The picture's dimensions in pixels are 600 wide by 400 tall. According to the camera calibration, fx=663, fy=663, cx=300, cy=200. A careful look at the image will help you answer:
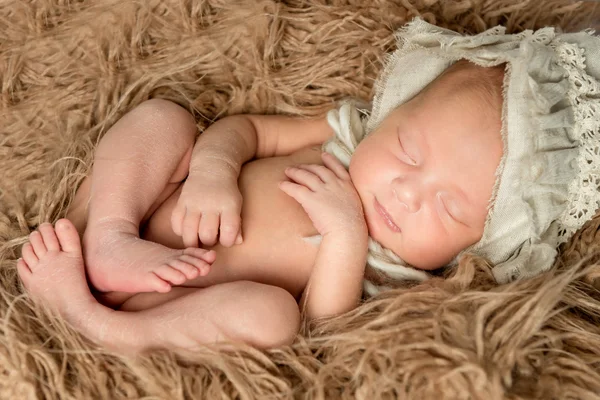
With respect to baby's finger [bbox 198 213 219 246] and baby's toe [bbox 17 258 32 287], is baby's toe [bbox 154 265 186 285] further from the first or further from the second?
baby's toe [bbox 17 258 32 287]

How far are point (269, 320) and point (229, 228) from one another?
0.21 m

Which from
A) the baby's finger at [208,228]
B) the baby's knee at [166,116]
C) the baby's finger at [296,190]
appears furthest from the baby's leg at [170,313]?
the baby's knee at [166,116]

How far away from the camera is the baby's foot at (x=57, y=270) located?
1132 mm

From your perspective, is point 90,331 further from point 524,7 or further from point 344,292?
point 524,7

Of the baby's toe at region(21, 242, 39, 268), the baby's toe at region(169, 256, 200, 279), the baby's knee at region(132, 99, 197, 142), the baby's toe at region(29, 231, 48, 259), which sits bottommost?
the baby's toe at region(21, 242, 39, 268)

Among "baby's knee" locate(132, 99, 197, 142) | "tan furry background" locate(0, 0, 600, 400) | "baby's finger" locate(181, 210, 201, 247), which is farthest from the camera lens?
"baby's knee" locate(132, 99, 197, 142)

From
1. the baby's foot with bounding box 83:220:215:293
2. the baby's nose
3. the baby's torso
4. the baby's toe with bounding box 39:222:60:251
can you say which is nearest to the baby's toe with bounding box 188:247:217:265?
the baby's foot with bounding box 83:220:215:293

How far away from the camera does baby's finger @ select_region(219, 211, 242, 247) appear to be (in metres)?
1.22

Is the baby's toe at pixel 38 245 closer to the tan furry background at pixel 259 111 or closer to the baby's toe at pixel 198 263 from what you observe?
the tan furry background at pixel 259 111

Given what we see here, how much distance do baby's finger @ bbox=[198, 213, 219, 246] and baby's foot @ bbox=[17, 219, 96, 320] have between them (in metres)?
0.22

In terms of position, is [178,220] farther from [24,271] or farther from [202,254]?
[24,271]

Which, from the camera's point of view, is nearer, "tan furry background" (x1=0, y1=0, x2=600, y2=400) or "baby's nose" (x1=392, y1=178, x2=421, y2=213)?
"tan furry background" (x1=0, y1=0, x2=600, y2=400)

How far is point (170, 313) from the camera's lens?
3.65 feet

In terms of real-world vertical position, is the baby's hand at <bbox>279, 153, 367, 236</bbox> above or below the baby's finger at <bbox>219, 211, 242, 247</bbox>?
above
